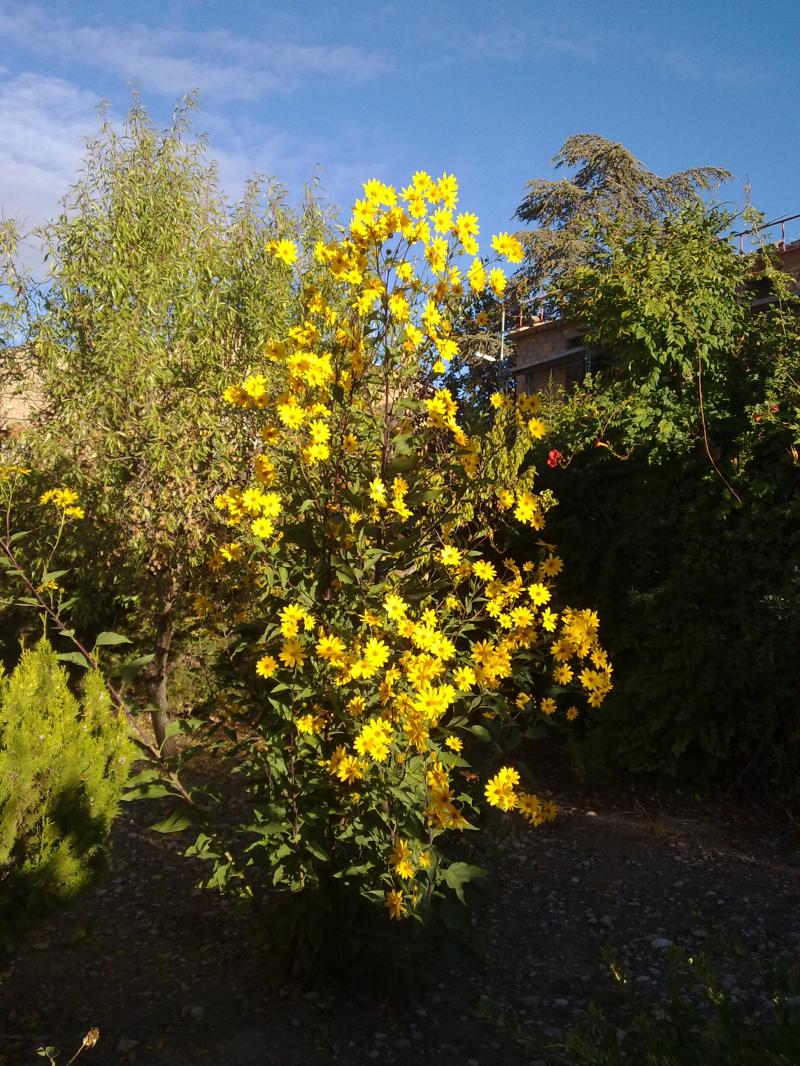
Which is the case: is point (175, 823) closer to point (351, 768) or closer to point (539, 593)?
point (351, 768)

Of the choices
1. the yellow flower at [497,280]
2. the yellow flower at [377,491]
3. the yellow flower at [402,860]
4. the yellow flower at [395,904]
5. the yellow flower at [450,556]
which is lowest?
the yellow flower at [395,904]

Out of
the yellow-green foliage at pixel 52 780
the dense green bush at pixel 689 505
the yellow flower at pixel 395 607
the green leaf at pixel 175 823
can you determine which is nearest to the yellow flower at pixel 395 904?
the green leaf at pixel 175 823

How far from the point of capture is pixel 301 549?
3.07 metres

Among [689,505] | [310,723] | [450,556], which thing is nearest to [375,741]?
[310,723]

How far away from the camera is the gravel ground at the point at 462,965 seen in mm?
2893

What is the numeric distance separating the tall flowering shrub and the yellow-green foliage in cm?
36

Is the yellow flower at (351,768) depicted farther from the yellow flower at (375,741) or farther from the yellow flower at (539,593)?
the yellow flower at (539,593)

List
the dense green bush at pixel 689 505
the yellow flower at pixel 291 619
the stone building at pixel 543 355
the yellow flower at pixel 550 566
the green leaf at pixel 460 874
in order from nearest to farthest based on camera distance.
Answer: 1. the yellow flower at pixel 291 619
2. the green leaf at pixel 460 874
3. the yellow flower at pixel 550 566
4. the dense green bush at pixel 689 505
5. the stone building at pixel 543 355

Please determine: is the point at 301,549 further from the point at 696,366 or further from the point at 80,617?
the point at 80,617

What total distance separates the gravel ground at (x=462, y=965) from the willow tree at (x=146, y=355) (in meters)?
1.77

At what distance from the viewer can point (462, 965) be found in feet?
11.0

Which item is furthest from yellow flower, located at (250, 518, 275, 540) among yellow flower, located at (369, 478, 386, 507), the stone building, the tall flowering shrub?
the stone building

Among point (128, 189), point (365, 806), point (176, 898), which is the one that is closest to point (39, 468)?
point (128, 189)

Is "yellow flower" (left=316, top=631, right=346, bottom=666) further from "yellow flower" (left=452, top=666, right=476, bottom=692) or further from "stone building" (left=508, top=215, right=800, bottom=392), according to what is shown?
"stone building" (left=508, top=215, right=800, bottom=392)
